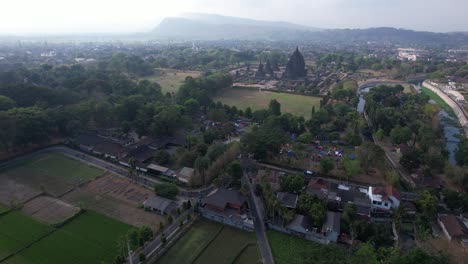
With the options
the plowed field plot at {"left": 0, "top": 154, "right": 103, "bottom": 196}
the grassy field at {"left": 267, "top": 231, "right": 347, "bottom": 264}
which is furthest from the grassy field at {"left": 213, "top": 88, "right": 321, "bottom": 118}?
the grassy field at {"left": 267, "top": 231, "right": 347, "bottom": 264}

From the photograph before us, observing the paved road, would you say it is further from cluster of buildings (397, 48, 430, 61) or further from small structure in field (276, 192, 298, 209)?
cluster of buildings (397, 48, 430, 61)

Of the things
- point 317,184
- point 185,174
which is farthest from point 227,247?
point 317,184

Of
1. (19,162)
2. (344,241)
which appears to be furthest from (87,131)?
(344,241)

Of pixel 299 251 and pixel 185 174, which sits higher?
A: pixel 185 174

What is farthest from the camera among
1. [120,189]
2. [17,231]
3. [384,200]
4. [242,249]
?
[120,189]

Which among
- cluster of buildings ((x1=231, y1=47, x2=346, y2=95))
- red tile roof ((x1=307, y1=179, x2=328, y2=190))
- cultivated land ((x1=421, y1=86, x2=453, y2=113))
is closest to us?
red tile roof ((x1=307, y1=179, x2=328, y2=190))

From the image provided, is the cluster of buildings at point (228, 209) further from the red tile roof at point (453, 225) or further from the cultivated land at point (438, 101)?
the cultivated land at point (438, 101)

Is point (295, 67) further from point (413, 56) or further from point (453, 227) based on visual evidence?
point (413, 56)
